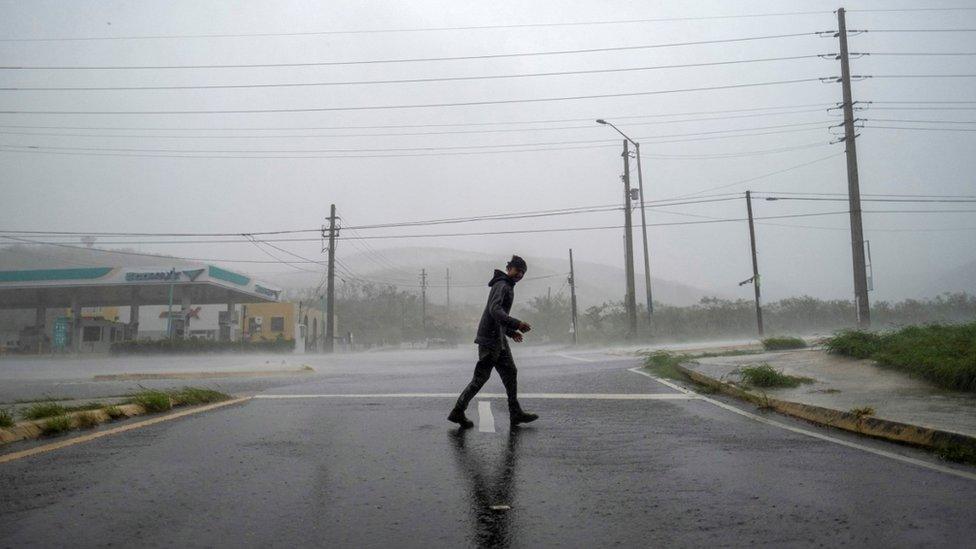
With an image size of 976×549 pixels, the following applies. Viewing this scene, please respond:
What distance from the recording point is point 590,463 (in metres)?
4.90

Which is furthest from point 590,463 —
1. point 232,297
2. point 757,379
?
point 232,297

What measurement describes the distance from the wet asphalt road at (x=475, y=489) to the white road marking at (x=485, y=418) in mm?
276

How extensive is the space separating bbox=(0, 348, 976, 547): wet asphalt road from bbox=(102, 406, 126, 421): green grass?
1.00 m

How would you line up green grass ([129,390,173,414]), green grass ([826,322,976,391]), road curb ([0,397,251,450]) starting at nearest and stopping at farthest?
road curb ([0,397,251,450]), green grass ([826,322,976,391]), green grass ([129,390,173,414])

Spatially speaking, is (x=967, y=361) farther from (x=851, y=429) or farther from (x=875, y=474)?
(x=875, y=474)

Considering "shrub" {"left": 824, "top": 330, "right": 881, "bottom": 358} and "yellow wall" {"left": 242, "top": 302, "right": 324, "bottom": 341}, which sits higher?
"yellow wall" {"left": 242, "top": 302, "right": 324, "bottom": 341}

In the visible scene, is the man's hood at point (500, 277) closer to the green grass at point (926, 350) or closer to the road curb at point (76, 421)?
the road curb at point (76, 421)

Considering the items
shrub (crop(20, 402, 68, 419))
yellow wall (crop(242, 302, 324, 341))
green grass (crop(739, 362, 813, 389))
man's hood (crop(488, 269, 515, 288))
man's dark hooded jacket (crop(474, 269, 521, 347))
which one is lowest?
green grass (crop(739, 362, 813, 389))

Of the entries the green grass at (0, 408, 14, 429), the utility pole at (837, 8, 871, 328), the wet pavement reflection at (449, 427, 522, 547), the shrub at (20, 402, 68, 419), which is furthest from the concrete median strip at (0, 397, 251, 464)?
the utility pole at (837, 8, 871, 328)

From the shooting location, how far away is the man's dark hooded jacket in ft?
22.8

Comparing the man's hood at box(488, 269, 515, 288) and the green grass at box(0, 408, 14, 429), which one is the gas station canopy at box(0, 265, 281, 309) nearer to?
the green grass at box(0, 408, 14, 429)

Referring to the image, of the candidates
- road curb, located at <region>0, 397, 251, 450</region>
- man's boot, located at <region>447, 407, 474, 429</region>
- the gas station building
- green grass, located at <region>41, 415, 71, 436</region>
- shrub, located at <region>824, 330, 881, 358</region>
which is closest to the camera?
road curb, located at <region>0, 397, 251, 450</region>

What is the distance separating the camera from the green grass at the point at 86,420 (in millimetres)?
6695

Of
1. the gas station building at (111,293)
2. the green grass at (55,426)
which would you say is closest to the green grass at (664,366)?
the green grass at (55,426)
